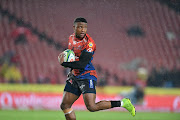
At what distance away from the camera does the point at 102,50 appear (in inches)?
661

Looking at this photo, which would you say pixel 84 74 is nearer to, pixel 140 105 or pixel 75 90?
pixel 75 90

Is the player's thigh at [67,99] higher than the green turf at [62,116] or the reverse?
higher

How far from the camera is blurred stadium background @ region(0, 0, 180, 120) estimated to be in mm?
12773

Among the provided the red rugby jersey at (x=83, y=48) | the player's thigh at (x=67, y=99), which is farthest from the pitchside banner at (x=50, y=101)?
the red rugby jersey at (x=83, y=48)

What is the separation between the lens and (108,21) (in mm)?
17812

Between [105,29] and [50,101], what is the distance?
249 inches

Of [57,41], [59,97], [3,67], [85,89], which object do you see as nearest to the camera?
[85,89]

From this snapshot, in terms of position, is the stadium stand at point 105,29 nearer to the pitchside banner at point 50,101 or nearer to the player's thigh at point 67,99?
the pitchside banner at point 50,101

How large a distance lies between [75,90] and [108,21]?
12.4 meters

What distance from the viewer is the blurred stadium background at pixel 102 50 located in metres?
12.8

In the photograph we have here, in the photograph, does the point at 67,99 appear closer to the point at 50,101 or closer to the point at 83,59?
the point at 83,59

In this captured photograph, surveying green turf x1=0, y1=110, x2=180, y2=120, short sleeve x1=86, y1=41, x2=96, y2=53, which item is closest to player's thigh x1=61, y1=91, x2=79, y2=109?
short sleeve x1=86, y1=41, x2=96, y2=53

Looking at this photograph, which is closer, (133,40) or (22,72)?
(22,72)

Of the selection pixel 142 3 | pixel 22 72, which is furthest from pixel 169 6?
pixel 22 72
